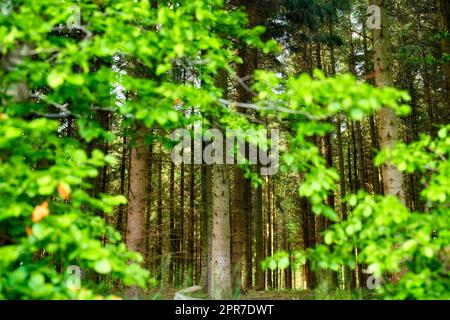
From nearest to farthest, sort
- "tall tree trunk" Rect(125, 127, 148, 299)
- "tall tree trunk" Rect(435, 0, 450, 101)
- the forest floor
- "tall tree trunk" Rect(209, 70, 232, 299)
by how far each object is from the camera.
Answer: the forest floor → "tall tree trunk" Rect(209, 70, 232, 299) → "tall tree trunk" Rect(125, 127, 148, 299) → "tall tree trunk" Rect(435, 0, 450, 101)

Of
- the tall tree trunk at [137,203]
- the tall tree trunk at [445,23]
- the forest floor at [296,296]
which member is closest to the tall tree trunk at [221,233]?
the forest floor at [296,296]

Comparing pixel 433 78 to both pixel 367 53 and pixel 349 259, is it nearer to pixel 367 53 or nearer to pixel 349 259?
pixel 367 53

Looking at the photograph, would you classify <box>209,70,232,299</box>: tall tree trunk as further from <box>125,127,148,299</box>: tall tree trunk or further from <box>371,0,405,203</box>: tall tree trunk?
<box>371,0,405,203</box>: tall tree trunk

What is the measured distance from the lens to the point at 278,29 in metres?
13.3

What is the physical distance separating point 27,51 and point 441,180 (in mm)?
4030

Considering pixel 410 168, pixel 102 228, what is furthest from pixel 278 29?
pixel 102 228

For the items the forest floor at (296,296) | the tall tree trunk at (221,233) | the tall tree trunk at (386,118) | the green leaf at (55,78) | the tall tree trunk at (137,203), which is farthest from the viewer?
the tall tree trunk at (137,203)

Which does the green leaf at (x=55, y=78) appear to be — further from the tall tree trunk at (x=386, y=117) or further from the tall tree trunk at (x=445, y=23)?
the tall tree trunk at (x=445, y=23)

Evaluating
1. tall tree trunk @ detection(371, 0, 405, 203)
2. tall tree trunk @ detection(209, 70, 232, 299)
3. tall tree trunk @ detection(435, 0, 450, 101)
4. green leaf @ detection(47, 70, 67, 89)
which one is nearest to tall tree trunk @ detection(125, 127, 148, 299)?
tall tree trunk @ detection(209, 70, 232, 299)

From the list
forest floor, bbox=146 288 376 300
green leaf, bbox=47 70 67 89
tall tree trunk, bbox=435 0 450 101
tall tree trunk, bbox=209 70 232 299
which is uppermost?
tall tree trunk, bbox=435 0 450 101

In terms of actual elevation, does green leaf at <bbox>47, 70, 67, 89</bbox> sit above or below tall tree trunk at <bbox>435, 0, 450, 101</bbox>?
below

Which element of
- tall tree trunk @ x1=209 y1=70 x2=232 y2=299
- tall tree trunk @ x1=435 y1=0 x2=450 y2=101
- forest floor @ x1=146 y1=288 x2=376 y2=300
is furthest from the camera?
tall tree trunk @ x1=435 y1=0 x2=450 y2=101

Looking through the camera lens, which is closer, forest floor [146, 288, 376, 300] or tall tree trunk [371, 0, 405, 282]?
forest floor [146, 288, 376, 300]

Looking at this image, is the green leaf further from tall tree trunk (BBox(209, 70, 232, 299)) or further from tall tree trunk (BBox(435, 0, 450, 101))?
tall tree trunk (BBox(435, 0, 450, 101))
